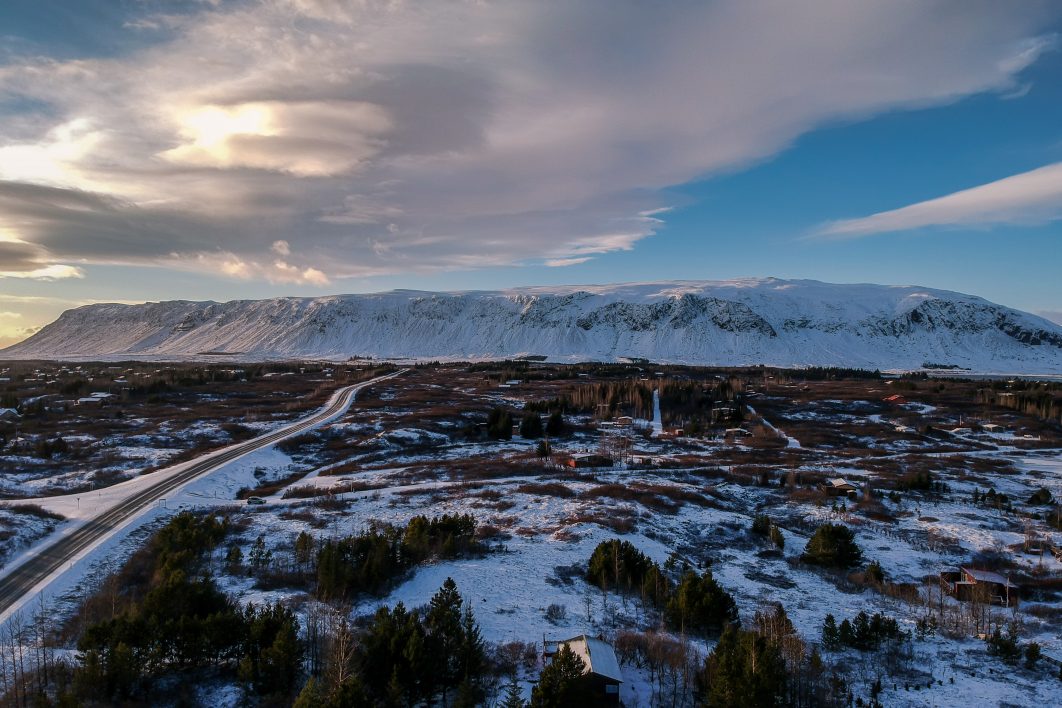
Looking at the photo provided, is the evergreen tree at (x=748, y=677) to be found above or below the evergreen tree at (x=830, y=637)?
above

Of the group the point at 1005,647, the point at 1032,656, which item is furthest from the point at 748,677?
the point at 1032,656

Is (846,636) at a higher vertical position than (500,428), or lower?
lower

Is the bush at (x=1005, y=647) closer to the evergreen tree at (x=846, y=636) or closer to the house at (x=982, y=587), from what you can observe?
the house at (x=982, y=587)

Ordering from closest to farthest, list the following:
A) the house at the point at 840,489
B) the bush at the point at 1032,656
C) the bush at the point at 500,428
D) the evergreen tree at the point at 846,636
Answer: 1. the bush at the point at 1032,656
2. the evergreen tree at the point at 846,636
3. the house at the point at 840,489
4. the bush at the point at 500,428

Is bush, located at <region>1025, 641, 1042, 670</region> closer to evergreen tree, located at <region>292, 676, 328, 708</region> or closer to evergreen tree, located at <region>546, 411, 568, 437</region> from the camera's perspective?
evergreen tree, located at <region>292, 676, 328, 708</region>

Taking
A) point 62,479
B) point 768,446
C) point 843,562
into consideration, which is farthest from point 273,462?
point 768,446

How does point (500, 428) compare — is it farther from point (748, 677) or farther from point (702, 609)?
point (748, 677)

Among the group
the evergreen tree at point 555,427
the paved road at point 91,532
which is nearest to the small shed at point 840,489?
the evergreen tree at point 555,427

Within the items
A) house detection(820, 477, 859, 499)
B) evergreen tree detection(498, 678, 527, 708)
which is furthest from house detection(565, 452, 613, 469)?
evergreen tree detection(498, 678, 527, 708)
